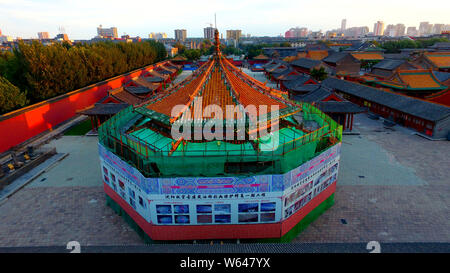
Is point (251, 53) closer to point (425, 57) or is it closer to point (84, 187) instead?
point (425, 57)

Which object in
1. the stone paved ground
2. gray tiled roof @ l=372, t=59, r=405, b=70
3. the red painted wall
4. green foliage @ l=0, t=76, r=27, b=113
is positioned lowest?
the stone paved ground

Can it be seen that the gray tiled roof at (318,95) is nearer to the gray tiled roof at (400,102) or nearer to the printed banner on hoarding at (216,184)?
the gray tiled roof at (400,102)

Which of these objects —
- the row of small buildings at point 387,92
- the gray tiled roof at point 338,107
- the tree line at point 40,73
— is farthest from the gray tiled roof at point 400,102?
the tree line at point 40,73

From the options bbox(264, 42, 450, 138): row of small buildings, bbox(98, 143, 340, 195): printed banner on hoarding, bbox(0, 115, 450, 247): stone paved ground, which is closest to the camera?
bbox(98, 143, 340, 195): printed banner on hoarding

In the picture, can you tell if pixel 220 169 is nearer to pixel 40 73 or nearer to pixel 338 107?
pixel 338 107

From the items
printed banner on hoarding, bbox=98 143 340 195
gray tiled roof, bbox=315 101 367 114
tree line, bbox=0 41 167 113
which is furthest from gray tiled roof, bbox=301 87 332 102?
tree line, bbox=0 41 167 113

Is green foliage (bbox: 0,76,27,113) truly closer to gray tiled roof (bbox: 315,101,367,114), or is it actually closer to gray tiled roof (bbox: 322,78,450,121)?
gray tiled roof (bbox: 315,101,367,114)

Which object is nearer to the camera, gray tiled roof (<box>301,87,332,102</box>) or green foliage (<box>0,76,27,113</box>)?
green foliage (<box>0,76,27,113</box>)
